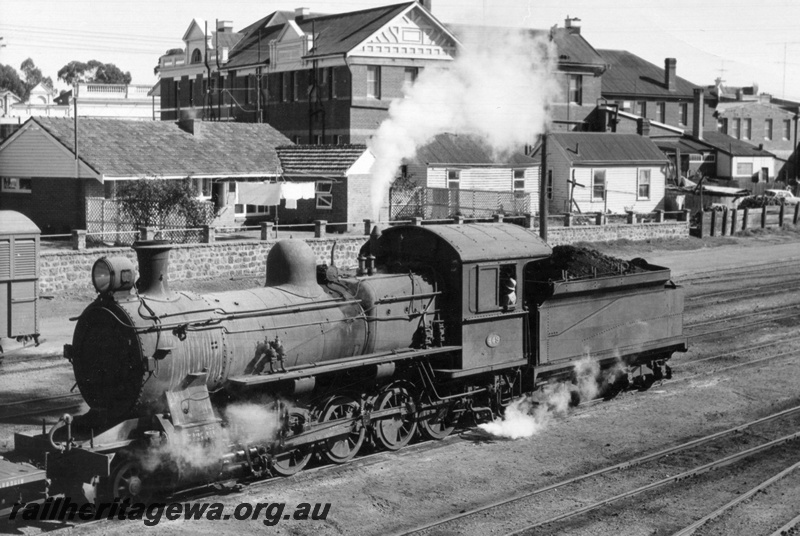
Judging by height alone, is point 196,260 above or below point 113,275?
below

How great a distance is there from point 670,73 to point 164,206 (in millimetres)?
52686

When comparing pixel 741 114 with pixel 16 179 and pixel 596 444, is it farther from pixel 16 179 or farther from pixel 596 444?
pixel 596 444

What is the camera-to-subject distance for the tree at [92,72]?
148 meters

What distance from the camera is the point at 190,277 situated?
29.5 metres

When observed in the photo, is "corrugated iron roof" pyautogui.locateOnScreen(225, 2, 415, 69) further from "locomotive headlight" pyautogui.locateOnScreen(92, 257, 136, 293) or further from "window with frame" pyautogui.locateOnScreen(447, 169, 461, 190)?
"locomotive headlight" pyautogui.locateOnScreen(92, 257, 136, 293)

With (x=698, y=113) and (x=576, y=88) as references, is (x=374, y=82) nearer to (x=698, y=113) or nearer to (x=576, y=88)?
(x=576, y=88)

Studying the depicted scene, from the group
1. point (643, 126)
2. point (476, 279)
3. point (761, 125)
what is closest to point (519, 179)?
point (643, 126)

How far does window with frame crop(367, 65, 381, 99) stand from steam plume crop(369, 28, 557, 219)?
22.7 meters

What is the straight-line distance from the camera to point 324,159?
128 feet

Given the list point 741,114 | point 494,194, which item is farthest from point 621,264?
point 741,114

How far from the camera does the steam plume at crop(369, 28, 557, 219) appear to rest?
2267 cm

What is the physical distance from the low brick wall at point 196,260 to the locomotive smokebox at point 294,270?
41.6ft

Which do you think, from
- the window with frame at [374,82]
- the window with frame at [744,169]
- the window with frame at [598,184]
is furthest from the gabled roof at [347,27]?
the window with frame at [744,169]

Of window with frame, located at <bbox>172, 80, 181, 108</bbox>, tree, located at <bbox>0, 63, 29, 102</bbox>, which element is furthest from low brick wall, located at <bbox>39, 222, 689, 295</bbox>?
tree, located at <bbox>0, 63, 29, 102</bbox>
